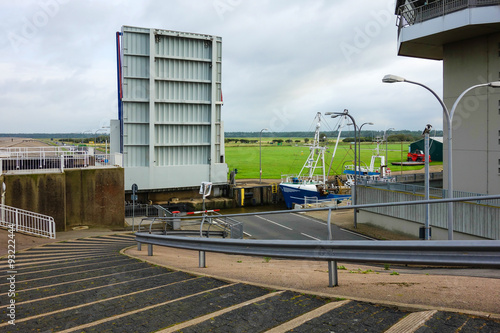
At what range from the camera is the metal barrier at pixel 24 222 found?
1574 cm

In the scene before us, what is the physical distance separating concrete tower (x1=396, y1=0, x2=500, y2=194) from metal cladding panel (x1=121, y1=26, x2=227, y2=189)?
16.0 meters

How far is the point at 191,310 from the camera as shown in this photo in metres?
4.15

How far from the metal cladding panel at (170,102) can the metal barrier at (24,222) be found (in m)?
14.3

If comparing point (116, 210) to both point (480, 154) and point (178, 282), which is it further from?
point (480, 154)

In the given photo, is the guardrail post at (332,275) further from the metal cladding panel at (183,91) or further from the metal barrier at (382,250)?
the metal cladding panel at (183,91)

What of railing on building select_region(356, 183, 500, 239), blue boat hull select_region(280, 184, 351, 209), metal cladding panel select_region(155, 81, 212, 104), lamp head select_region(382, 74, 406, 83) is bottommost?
blue boat hull select_region(280, 184, 351, 209)

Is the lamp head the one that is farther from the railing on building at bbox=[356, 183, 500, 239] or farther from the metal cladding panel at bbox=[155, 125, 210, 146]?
the metal cladding panel at bbox=[155, 125, 210, 146]

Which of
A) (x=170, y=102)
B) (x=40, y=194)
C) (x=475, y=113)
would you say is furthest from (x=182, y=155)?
(x=475, y=113)

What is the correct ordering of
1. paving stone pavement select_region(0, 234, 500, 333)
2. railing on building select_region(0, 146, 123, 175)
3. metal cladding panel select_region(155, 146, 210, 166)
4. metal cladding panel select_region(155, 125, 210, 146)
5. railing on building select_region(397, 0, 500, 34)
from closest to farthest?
paving stone pavement select_region(0, 234, 500, 333) < railing on building select_region(397, 0, 500, 34) < railing on building select_region(0, 146, 123, 175) < metal cladding panel select_region(155, 125, 210, 146) < metal cladding panel select_region(155, 146, 210, 166)

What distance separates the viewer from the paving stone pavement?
11.3 feet

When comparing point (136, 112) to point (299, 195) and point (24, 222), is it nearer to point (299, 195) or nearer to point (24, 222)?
point (24, 222)

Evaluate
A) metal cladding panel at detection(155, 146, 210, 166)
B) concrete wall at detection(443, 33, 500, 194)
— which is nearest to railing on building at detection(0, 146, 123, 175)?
metal cladding panel at detection(155, 146, 210, 166)

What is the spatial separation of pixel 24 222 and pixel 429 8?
22416mm

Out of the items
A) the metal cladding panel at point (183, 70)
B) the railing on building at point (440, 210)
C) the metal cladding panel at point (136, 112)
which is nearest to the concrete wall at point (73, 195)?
the metal cladding panel at point (136, 112)
